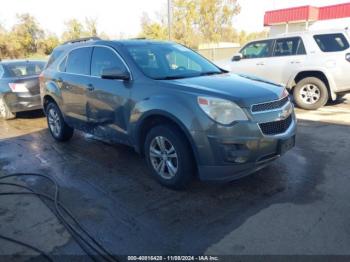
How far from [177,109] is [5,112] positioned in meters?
6.74

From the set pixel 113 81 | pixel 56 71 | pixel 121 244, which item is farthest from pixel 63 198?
pixel 56 71

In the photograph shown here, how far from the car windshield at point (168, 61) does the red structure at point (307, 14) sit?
2604cm

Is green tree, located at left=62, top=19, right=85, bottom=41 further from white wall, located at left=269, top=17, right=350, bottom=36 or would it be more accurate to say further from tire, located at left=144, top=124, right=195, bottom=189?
tire, located at left=144, top=124, right=195, bottom=189

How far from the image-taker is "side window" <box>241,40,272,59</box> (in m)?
8.65

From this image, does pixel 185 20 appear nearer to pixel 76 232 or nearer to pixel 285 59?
pixel 285 59

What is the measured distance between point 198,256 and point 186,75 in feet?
7.59

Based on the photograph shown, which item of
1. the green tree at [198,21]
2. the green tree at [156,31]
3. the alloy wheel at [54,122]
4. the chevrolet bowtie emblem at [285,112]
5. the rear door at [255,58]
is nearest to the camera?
the chevrolet bowtie emblem at [285,112]

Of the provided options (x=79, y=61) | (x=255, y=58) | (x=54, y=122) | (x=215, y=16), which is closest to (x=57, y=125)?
(x=54, y=122)

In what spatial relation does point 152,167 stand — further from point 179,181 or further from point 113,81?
point 113,81

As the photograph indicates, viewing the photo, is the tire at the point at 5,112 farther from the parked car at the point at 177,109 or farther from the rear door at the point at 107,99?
the rear door at the point at 107,99

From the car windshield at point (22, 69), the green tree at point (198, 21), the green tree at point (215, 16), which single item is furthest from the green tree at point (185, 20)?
the car windshield at point (22, 69)

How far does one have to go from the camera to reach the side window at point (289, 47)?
7957 millimetres

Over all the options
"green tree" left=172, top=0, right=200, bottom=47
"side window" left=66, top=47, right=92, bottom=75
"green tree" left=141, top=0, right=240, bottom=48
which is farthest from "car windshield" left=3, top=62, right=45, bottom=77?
"green tree" left=172, top=0, right=200, bottom=47

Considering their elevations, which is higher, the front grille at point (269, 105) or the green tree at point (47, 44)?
the green tree at point (47, 44)
